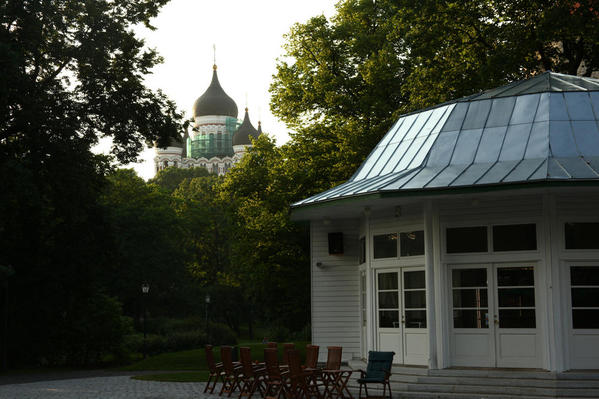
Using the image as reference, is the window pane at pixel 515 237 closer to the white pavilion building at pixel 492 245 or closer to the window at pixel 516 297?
the white pavilion building at pixel 492 245

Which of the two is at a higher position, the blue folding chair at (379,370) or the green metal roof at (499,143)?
the green metal roof at (499,143)

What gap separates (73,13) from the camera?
2362cm

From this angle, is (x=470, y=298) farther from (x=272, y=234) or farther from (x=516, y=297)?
(x=272, y=234)

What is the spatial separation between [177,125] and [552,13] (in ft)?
43.7

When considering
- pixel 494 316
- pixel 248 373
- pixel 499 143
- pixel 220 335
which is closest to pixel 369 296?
pixel 494 316

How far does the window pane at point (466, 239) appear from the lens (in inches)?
602

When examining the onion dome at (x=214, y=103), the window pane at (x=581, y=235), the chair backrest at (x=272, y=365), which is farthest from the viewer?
the onion dome at (x=214, y=103)

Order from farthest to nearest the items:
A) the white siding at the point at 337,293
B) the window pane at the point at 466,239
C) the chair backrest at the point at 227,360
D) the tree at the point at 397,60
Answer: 1. the tree at the point at 397,60
2. the white siding at the point at 337,293
3. the chair backrest at the point at 227,360
4. the window pane at the point at 466,239

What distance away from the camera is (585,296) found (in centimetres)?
1442

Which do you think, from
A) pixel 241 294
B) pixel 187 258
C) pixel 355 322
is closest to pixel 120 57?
pixel 355 322

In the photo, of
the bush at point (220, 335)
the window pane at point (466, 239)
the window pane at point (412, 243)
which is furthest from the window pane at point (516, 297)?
the bush at point (220, 335)

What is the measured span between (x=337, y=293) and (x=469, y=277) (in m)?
5.71

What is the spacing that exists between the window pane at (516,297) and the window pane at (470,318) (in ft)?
1.38

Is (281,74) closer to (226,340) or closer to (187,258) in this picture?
(226,340)
